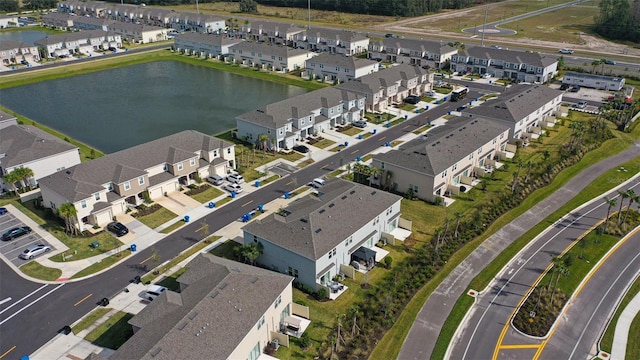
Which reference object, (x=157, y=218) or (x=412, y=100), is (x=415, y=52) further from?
(x=157, y=218)

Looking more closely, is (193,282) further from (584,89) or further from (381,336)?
(584,89)

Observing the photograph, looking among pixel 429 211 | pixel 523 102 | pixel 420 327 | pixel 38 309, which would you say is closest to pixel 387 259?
pixel 420 327

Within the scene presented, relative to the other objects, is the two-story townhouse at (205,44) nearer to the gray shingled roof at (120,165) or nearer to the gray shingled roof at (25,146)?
the gray shingled roof at (25,146)

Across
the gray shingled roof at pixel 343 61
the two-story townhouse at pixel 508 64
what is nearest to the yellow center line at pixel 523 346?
the gray shingled roof at pixel 343 61

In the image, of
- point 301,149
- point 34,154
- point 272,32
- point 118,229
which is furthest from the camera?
point 272,32

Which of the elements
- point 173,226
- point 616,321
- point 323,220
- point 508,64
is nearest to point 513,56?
point 508,64

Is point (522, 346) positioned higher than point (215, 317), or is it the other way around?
point (215, 317)

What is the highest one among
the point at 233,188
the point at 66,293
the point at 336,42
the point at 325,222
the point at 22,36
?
the point at 22,36
